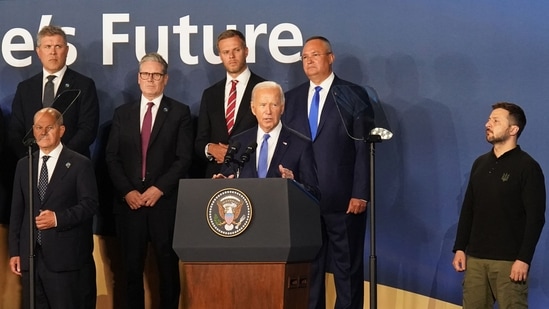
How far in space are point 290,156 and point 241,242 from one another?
100 cm

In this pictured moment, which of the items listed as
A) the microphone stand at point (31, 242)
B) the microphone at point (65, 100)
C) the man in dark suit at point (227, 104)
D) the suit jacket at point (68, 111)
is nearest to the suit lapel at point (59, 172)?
the microphone stand at point (31, 242)

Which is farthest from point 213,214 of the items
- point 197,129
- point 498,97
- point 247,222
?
point 498,97

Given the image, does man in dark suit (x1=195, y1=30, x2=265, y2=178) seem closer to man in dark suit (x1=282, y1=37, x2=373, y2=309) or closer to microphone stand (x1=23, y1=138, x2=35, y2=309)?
man in dark suit (x1=282, y1=37, x2=373, y2=309)

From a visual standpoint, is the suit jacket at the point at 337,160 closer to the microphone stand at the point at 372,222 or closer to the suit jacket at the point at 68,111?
the microphone stand at the point at 372,222

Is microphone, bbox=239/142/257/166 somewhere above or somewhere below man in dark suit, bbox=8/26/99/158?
below

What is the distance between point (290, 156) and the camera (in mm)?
5410

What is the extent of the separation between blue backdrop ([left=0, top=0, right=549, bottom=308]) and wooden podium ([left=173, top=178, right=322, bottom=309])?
250cm

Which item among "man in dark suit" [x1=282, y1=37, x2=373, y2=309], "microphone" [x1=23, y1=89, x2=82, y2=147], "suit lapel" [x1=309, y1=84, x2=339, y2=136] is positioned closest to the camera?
"man in dark suit" [x1=282, y1=37, x2=373, y2=309]

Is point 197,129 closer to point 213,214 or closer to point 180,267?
point 180,267

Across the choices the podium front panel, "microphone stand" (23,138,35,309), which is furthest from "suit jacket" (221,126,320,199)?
"microphone stand" (23,138,35,309)

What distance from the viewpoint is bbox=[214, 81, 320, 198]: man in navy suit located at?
5320 mm

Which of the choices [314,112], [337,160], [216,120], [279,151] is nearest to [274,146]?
[279,151]

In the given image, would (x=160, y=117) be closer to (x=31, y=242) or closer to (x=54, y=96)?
(x=54, y=96)

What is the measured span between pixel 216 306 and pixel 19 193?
7.40 ft
